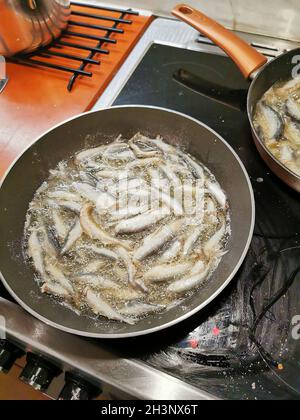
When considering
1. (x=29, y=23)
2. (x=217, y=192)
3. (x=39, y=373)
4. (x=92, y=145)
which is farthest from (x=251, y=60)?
(x=39, y=373)

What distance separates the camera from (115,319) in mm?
1038

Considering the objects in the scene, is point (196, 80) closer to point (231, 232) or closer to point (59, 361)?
point (231, 232)

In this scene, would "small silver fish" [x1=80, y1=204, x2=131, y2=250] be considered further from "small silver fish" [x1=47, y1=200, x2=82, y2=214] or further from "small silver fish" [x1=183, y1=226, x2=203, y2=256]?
"small silver fish" [x1=183, y1=226, x2=203, y2=256]

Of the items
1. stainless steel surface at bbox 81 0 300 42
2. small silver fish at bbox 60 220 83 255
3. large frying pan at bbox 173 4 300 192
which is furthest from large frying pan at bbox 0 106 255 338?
stainless steel surface at bbox 81 0 300 42

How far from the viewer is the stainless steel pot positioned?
1.43 m

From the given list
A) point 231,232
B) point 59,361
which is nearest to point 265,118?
point 231,232

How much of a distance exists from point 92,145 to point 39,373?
833 millimetres

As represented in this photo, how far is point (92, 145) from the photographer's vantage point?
144 centimetres

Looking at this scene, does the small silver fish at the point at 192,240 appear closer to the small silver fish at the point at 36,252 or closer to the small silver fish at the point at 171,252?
the small silver fish at the point at 171,252

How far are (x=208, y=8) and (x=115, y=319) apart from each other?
1452 mm

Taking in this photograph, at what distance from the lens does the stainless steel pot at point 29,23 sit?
1432mm

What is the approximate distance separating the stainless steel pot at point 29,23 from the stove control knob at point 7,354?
1208 millimetres

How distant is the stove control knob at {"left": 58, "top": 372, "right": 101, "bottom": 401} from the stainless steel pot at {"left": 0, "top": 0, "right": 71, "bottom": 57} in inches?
52.3
